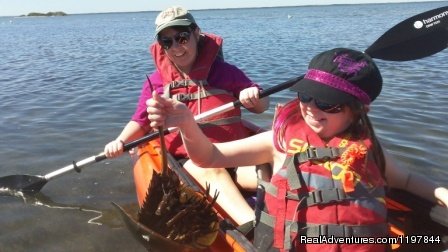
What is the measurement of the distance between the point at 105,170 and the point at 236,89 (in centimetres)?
222

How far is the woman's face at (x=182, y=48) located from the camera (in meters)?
3.88

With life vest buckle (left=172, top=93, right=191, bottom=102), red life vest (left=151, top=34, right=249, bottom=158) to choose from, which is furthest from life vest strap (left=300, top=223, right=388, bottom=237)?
life vest buckle (left=172, top=93, right=191, bottom=102)

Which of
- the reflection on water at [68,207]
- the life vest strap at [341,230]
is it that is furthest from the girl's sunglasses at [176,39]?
the life vest strap at [341,230]

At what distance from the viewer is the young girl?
220 cm

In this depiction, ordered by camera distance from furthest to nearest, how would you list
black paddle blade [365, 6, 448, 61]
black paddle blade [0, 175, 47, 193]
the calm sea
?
black paddle blade [0, 175, 47, 193], the calm sea, black paddle blade [365, 6, 448, 61]

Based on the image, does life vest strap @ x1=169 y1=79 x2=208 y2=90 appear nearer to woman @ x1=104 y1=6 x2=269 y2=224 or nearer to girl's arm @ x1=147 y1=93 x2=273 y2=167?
woman @ x1=104 y1=6 x2=269 y2=224

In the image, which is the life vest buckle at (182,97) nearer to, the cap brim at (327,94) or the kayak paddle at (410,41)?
the kayak paddle at (410,41)

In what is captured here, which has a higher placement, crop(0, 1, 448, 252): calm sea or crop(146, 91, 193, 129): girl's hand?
crop(146, 91, 193, 129): girl's hand

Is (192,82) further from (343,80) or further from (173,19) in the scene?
(343,80)

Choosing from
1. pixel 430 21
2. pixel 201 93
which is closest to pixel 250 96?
pixel 201 93

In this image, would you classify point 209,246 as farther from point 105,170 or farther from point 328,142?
point 105,170

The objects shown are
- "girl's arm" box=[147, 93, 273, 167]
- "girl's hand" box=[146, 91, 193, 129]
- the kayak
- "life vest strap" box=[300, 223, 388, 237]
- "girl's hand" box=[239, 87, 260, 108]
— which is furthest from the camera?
"girl's hand" box=[239, 87, 260, 108]

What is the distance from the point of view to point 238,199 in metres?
3.39

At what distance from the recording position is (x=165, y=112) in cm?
203
